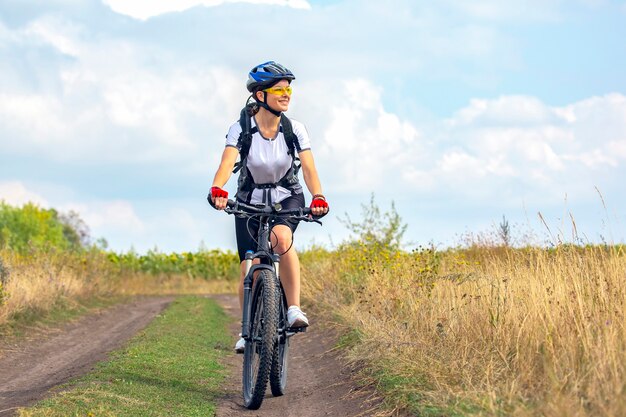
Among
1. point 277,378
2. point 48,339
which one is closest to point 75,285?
point 48,339

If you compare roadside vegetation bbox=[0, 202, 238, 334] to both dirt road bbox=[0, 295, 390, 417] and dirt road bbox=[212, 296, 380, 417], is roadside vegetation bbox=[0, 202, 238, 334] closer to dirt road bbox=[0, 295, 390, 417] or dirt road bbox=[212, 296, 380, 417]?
dirt road bbox=[0, 295, 390, 417]

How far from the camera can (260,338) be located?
25.3 feet

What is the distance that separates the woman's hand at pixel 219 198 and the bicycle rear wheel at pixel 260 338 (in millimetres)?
745

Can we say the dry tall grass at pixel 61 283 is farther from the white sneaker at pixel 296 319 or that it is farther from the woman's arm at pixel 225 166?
the white sneaker at pixel 296 319

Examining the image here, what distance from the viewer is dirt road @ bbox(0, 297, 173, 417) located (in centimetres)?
935

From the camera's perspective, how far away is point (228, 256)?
1417 inches

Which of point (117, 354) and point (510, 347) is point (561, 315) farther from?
point (117, 354)

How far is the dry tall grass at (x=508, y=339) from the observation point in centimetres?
567

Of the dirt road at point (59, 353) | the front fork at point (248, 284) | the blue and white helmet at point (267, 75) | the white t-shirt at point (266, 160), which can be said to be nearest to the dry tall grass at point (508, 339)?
the front fork at point (248, 284)

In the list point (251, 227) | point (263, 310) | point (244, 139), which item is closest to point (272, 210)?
point (251, 227)

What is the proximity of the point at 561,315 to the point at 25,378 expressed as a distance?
22.4 ft

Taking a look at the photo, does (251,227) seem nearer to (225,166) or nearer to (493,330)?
(225,166)

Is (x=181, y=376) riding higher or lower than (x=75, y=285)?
lower

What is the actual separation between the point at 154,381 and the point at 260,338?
1.84 m
